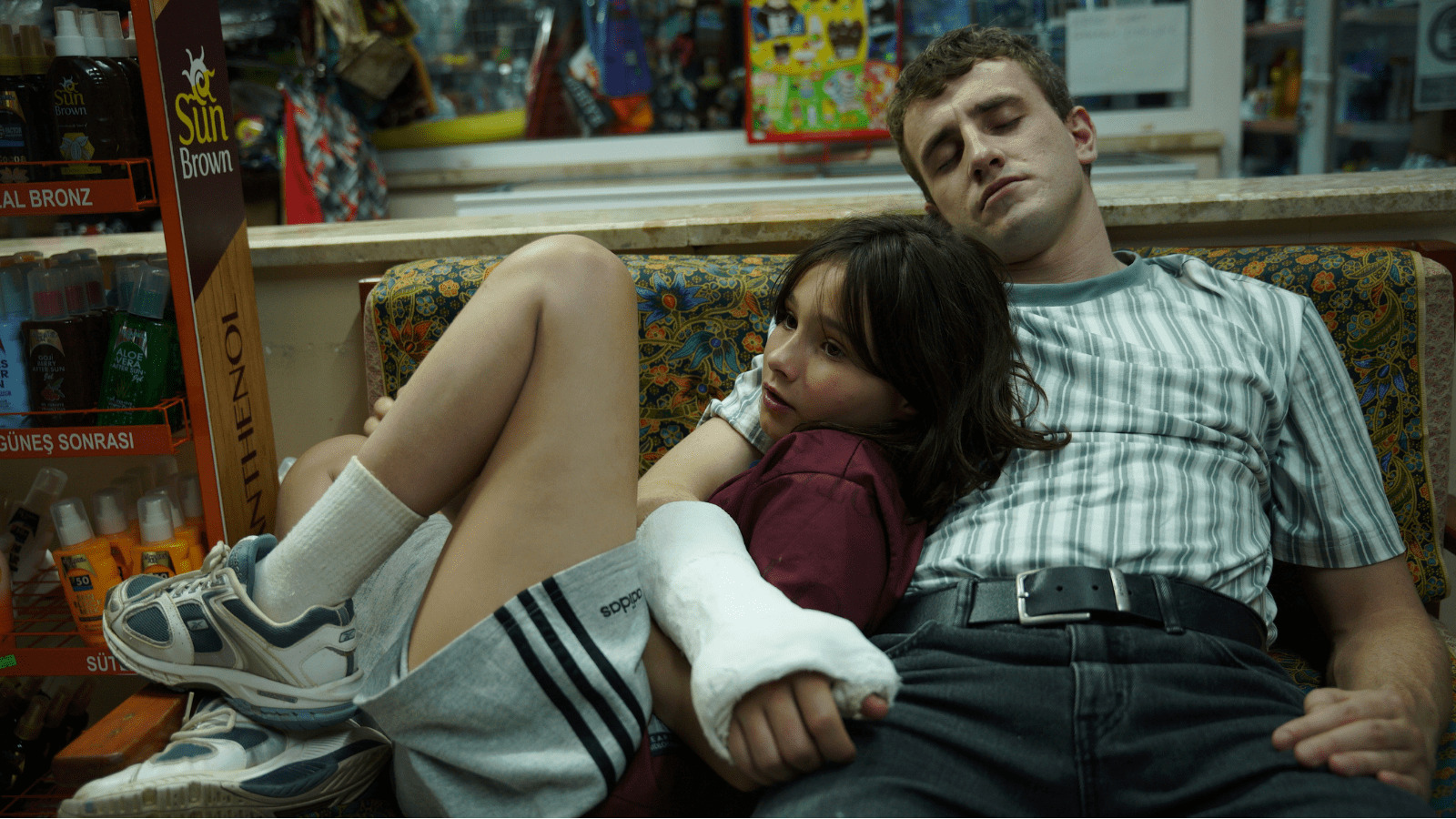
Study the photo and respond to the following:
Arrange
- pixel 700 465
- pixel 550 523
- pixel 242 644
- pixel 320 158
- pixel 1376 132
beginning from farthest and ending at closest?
pixel 1376 132 < pixel 320 158 < pixel 700 465 < pixel 242 644 < pixel 550 523

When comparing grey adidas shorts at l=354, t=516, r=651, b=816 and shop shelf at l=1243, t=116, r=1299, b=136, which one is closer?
grey adidas shorts at l=354, t=516, r=651, b=816

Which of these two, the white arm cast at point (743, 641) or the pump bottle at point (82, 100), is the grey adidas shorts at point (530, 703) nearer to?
the white arm cast at point (743, 641)

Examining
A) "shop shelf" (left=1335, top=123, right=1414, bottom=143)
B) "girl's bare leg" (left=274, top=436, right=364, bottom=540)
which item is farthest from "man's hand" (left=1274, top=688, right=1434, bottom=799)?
"shop shelf" (left=1335, top=123, right=1414, bottom=143)

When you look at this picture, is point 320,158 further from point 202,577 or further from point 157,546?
point 202,577

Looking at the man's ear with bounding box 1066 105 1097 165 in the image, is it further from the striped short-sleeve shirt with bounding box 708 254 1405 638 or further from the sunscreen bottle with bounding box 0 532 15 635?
the sunscreen bottle with bounding box 0 532 15 635

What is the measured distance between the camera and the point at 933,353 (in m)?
1.10

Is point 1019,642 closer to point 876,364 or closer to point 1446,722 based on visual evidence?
point 876,364

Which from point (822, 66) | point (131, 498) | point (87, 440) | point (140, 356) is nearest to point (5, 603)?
point (131, 498)

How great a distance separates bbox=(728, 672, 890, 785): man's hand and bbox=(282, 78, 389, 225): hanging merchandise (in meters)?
2.67

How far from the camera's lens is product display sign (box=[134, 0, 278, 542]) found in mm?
1260

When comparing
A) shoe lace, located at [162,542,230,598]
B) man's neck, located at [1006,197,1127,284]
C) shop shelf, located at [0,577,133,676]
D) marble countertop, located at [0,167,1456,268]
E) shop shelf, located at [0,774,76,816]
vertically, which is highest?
marble countertop, located at [0,167,1456,268]

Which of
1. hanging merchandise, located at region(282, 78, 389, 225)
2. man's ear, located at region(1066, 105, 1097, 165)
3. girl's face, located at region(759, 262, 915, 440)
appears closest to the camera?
girl's face, located at region(759, 262, 915, 440)

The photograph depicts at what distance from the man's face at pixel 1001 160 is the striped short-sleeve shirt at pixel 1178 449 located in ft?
0.31

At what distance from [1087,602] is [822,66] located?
2.57 meters
